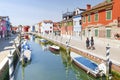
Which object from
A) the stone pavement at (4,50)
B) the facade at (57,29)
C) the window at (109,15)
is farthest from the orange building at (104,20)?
the facade at (57,29)

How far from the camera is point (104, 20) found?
113 ft

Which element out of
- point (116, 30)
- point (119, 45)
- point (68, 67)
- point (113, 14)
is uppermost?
point (113, 14)

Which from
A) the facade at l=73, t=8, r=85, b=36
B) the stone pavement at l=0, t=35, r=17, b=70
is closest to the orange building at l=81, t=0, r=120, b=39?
the facade at l=73, t=8, r=85, b=36

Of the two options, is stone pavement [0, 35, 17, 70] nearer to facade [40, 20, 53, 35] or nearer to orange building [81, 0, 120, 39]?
orange building [81, 0, 120, 39]

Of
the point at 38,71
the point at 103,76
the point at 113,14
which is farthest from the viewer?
the point at 113,14

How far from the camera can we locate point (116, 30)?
1177 inches

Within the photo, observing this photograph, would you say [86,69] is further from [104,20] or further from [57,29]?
[57,29]

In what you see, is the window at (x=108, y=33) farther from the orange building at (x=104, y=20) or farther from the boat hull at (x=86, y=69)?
the boat hull at (x=86, y=69)

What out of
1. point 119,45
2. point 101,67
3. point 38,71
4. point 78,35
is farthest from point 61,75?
point 78,35

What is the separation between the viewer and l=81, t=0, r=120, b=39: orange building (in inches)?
1182

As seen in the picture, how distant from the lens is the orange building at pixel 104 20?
98.5 ft

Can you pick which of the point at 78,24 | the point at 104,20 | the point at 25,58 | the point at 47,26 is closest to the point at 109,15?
the point at 104,20

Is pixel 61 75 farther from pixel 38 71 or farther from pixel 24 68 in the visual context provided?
pixel 24 68

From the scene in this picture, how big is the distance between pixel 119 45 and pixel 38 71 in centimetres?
1286
